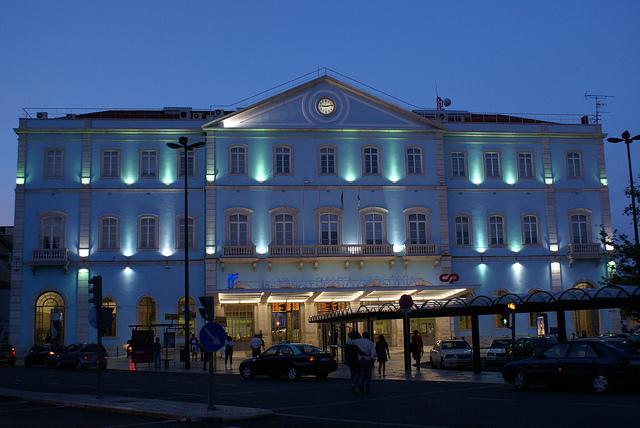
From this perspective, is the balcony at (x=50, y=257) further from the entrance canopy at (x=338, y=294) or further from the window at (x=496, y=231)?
the window at (x=496, y=231)

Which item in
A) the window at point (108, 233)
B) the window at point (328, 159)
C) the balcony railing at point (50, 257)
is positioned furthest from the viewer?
the window at point (328, 159)

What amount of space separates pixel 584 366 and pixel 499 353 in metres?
14.9

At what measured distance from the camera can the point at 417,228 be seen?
Result: 48844mm

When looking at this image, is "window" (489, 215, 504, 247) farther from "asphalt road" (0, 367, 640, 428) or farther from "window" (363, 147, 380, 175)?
"asphalt road" (0, 367, 640, 428)

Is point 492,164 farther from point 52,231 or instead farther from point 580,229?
point 52,231

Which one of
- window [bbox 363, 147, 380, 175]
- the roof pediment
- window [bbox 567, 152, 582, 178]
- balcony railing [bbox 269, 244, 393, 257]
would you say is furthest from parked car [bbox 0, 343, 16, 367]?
window [bbox 567, 152, 582, 178]

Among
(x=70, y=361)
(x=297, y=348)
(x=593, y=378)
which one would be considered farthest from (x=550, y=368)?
(x=70, y=361)

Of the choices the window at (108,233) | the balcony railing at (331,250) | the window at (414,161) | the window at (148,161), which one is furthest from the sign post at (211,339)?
the window at (414,161)

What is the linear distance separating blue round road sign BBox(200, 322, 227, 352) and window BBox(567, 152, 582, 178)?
40030mm

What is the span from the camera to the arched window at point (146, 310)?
1857 inches

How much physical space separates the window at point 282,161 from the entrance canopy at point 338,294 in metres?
7.88

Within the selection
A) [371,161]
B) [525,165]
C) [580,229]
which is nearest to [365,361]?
[371,161]

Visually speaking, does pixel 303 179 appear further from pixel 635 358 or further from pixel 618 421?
pixel 618 421

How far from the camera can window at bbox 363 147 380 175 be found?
4909 centimetres
